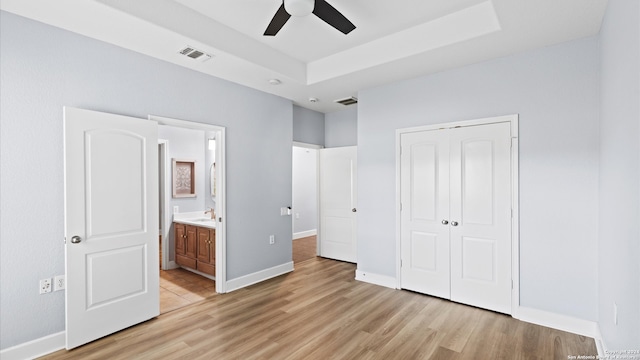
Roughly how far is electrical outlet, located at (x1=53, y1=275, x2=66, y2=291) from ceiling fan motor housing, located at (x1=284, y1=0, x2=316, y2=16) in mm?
2971

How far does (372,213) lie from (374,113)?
1.43 meters

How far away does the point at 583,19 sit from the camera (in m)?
2.60

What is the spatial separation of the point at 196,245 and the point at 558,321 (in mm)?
4496

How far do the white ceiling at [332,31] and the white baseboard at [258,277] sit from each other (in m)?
2.67

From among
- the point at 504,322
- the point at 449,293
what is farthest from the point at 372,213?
the point at 504,322

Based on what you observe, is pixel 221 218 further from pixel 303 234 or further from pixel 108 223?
pixel 303 234

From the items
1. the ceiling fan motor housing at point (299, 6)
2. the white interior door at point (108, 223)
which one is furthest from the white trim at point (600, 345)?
the white interior door at point (108, 223)

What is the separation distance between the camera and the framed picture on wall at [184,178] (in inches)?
207

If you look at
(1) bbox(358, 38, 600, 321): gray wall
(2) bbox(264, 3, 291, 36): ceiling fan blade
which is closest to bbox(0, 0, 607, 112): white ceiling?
(1) bbox(358, 38, 600, 321): gray wall

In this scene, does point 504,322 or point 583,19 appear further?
point 504,322

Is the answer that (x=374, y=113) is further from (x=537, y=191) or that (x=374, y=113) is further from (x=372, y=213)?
(x=537, y=191)

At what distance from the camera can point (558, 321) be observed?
298cm

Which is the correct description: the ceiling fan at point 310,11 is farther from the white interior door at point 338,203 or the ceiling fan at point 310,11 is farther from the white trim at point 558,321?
the white trim at point 558,321

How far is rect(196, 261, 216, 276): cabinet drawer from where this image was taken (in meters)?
4.30
